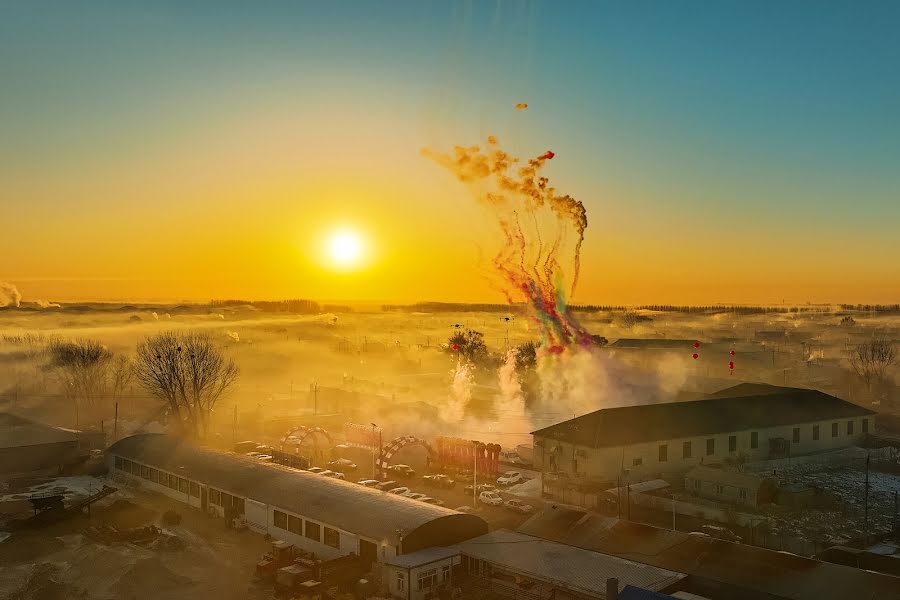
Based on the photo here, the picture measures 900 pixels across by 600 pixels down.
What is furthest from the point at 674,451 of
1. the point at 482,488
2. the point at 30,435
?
Result: the point at 30,435

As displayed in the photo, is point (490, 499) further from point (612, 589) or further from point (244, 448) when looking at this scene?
point (244, 448)

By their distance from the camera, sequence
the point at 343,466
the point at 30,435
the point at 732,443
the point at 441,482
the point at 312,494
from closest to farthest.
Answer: the point at 312,494
the point at 441,482
the point at 732,443
the point at 343,466
the point at 30,435

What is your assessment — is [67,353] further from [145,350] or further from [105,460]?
[105,460]

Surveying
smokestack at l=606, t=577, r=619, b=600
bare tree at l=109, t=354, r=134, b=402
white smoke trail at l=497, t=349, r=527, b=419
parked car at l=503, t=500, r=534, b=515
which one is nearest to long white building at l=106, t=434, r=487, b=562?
smokestack at l=606, t=577, r=619, b=600

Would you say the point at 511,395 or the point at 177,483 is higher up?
the point at 511,395

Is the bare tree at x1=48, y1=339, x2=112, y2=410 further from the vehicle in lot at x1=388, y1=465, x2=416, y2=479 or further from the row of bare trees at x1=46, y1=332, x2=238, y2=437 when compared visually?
the vehicle in lot at x1=388, y1=465, x2=416, y2=479
